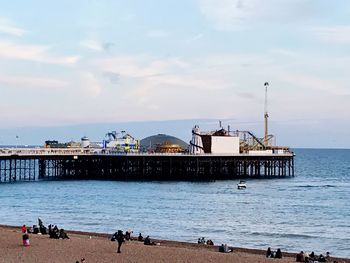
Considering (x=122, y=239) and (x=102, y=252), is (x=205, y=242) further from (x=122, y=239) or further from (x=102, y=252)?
(x=102, y=252)

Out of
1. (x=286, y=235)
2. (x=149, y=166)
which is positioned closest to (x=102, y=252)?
(x=286, y=235)

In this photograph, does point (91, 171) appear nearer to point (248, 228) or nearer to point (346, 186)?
point (346, 186)

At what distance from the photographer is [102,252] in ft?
89.6

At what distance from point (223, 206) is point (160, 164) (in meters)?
32.9

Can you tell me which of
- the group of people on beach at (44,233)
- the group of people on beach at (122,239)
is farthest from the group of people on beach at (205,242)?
the group of people on beach at (44,233)

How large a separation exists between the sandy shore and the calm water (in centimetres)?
480

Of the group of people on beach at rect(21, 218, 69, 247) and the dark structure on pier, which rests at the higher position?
the dark structure on pier

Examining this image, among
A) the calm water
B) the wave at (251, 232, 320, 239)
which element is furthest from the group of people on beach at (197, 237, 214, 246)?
the wave at (251, 232, 320, 239)

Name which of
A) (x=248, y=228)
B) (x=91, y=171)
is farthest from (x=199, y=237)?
(x=91, y=171)

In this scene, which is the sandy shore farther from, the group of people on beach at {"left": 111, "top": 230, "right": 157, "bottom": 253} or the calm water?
the calm water

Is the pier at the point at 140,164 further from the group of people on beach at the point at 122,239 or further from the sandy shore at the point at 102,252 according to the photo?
the sandy shore at the point at 102,252

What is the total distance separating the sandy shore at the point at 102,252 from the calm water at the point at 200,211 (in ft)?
15.7

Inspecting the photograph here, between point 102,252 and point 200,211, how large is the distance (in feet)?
70.8

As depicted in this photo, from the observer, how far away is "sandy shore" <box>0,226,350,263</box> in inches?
1006
